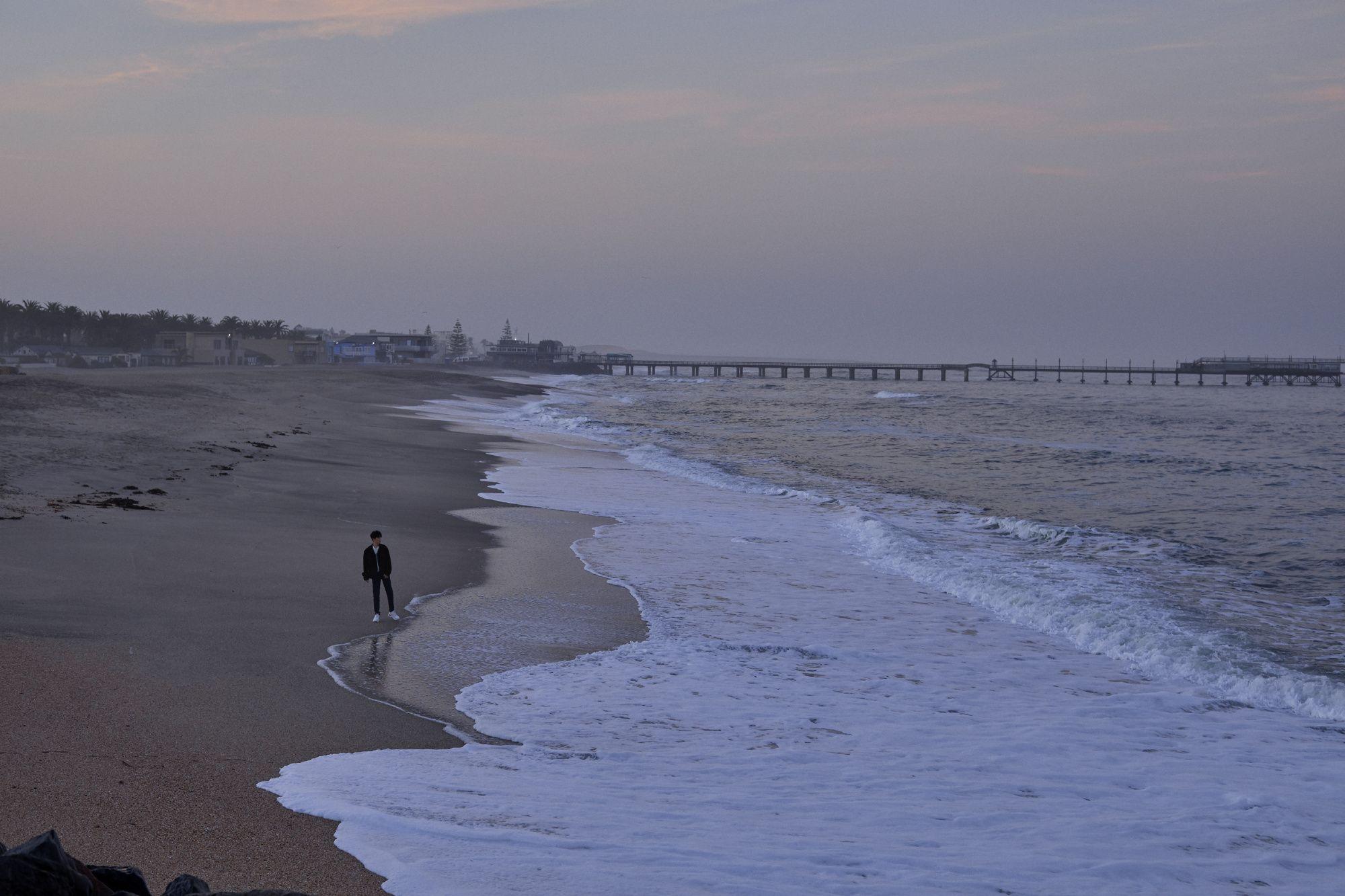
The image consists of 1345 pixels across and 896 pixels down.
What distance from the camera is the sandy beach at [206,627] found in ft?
15.6

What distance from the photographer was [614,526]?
15406 millimetres

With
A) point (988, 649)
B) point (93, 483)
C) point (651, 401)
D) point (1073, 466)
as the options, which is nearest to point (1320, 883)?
point (988, 649)

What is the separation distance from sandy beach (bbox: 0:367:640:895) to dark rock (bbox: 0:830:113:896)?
134 centimetres

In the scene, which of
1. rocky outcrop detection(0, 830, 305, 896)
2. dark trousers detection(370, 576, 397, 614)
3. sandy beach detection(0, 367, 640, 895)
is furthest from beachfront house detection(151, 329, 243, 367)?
rocky outcrop detection(0, 830, 305, 896)

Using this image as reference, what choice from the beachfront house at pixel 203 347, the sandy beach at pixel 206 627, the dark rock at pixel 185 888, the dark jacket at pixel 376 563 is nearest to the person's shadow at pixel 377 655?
the sandy beach at pixel 206 627

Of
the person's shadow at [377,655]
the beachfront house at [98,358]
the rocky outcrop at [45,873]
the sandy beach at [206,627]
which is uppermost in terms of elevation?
the beachfront house at [98,358]

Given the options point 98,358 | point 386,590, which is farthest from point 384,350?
point 386,590

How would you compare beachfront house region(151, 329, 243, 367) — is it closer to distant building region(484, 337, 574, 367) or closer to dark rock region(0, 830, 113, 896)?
distant building region(484, 337, 574, 367)

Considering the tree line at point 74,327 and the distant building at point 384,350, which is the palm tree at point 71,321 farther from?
the distant building at point 384,350

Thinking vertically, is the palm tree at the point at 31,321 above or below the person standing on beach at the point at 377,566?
above

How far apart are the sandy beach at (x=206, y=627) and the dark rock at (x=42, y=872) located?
4.40 feet

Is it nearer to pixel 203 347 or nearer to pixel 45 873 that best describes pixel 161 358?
pixel 203 347

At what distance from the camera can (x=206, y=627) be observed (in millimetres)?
8180

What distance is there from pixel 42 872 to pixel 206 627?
5.59 meters
